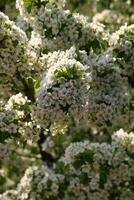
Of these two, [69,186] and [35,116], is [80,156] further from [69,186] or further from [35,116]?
[35,116]

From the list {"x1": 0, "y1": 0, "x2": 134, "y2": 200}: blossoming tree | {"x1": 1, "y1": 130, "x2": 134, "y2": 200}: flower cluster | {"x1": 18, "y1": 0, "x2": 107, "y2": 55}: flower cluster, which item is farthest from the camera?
{"x1": 18, "y1": 0, "x2": 107, "y2": 55}: flower cluster

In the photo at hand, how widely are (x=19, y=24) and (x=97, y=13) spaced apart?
9.67 m

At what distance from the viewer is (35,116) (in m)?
9.23

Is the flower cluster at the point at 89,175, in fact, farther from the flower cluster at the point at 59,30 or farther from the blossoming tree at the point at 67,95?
the flower cluster at the point at 59,30

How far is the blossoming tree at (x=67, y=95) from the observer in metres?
9.08

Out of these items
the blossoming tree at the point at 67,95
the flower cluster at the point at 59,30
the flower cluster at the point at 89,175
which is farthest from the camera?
the flower cluster at the point at 59,30

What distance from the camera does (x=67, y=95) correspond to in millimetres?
8852

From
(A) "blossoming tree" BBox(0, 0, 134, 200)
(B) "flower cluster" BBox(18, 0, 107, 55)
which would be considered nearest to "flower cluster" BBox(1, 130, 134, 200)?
(A) "blossoming tree" BBox(0, 0, 134, 200)

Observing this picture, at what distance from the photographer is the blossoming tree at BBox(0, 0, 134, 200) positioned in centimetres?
908

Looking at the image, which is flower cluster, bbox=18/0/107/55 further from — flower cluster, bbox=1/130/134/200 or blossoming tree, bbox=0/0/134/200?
flower cluster, bbox=1/130/134/200

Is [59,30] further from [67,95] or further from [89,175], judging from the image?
[89,175]

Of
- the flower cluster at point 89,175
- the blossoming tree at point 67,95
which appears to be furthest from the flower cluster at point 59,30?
the flower cluster at point 89,175

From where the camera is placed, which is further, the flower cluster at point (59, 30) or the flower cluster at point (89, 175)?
the flower cluster at point (59, 30)

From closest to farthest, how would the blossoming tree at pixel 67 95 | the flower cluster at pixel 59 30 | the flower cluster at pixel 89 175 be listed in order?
the blossoming tree at pixel 67 95
the flower cluster at pixel 89 175
the flower cluster at pixel 59 30
